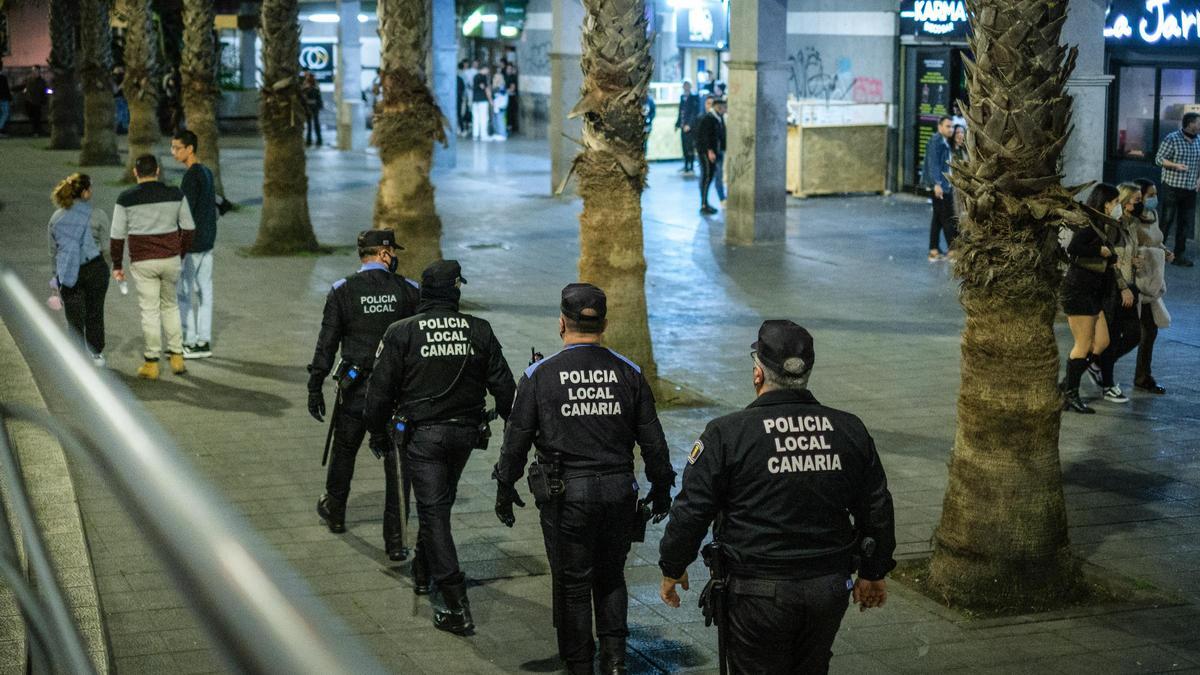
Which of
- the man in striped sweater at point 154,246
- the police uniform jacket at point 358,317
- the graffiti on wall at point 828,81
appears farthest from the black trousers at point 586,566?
the graffiti on wall at point 828,81

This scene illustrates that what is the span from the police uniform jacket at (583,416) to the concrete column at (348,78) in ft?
102

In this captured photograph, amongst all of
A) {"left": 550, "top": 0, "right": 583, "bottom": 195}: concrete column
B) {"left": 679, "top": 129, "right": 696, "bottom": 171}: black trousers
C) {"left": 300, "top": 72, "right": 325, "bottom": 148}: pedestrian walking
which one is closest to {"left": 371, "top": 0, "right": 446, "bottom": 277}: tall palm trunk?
{"left": 550, "top": 0, "right": 583, "bottom": 195}: concrete column

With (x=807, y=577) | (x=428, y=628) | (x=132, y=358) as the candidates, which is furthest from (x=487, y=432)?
(x=132, y=358)

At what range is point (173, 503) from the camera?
1.49 metres

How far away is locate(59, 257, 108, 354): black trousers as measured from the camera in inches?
495

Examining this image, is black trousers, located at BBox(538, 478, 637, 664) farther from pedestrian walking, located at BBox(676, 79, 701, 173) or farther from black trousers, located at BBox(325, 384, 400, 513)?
pedestrian walking, located at BBox(676, 79, 701, 173)

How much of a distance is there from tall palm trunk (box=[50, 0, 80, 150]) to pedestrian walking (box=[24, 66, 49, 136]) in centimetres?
495

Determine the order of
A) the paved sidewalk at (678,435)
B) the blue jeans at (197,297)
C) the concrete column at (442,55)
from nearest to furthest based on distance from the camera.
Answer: the paved sidewalk at (678,435), the blue jeans at (197,297), the concrete column at (442,55)

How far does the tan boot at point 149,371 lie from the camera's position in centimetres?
1292

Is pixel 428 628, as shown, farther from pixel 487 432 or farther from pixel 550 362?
pixel 550 362

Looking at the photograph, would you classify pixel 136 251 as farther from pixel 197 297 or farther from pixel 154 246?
pixel 197 297

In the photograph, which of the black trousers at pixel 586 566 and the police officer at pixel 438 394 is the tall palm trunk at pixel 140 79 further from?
the black trousers at pixel 586 566

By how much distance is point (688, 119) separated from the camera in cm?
3064

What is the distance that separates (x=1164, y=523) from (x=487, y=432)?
411 centimetres
